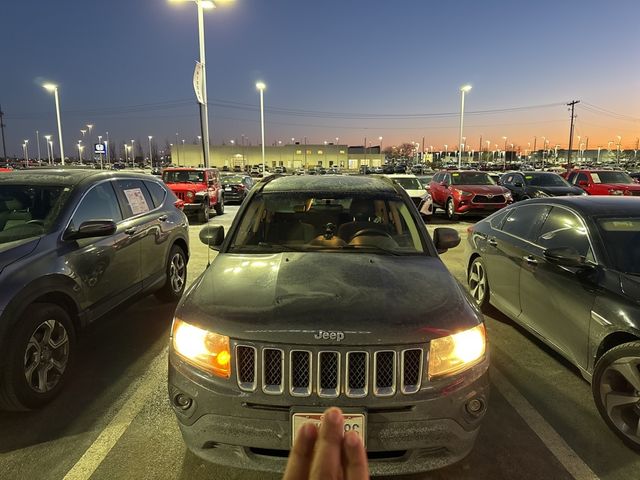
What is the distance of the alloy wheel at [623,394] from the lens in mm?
2891

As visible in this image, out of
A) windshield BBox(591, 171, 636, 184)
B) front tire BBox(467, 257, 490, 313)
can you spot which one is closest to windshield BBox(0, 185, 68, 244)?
front tire BBox(467, 257, 490, 313)

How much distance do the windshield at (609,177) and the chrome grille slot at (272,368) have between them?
17732mm

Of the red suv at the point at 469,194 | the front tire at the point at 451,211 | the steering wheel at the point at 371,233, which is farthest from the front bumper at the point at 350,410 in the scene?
the front tire at the point at 451,211

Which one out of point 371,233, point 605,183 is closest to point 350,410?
point 371,233

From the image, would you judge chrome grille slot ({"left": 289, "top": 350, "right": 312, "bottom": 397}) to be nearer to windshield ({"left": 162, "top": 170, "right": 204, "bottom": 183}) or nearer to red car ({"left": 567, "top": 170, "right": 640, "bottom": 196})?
windshield ({"left": 162, "top": 170, "right": 204, "bottom": 183})

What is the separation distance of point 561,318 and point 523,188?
1513 centimetres

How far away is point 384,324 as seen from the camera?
2258mm

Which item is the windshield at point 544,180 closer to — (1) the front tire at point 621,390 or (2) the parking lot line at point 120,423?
(1) the front tire at point 621,390

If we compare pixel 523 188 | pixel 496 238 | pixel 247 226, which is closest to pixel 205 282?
pixel 247 226

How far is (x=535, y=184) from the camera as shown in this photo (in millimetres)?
17234

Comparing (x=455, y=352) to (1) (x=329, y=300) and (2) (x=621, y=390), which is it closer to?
(1) (x=329, y=300)

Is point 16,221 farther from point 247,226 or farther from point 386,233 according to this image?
point 386,233

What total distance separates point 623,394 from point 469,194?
42.1ft

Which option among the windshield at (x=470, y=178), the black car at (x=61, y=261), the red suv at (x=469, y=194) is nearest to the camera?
the black car at (x=61, y=261)
